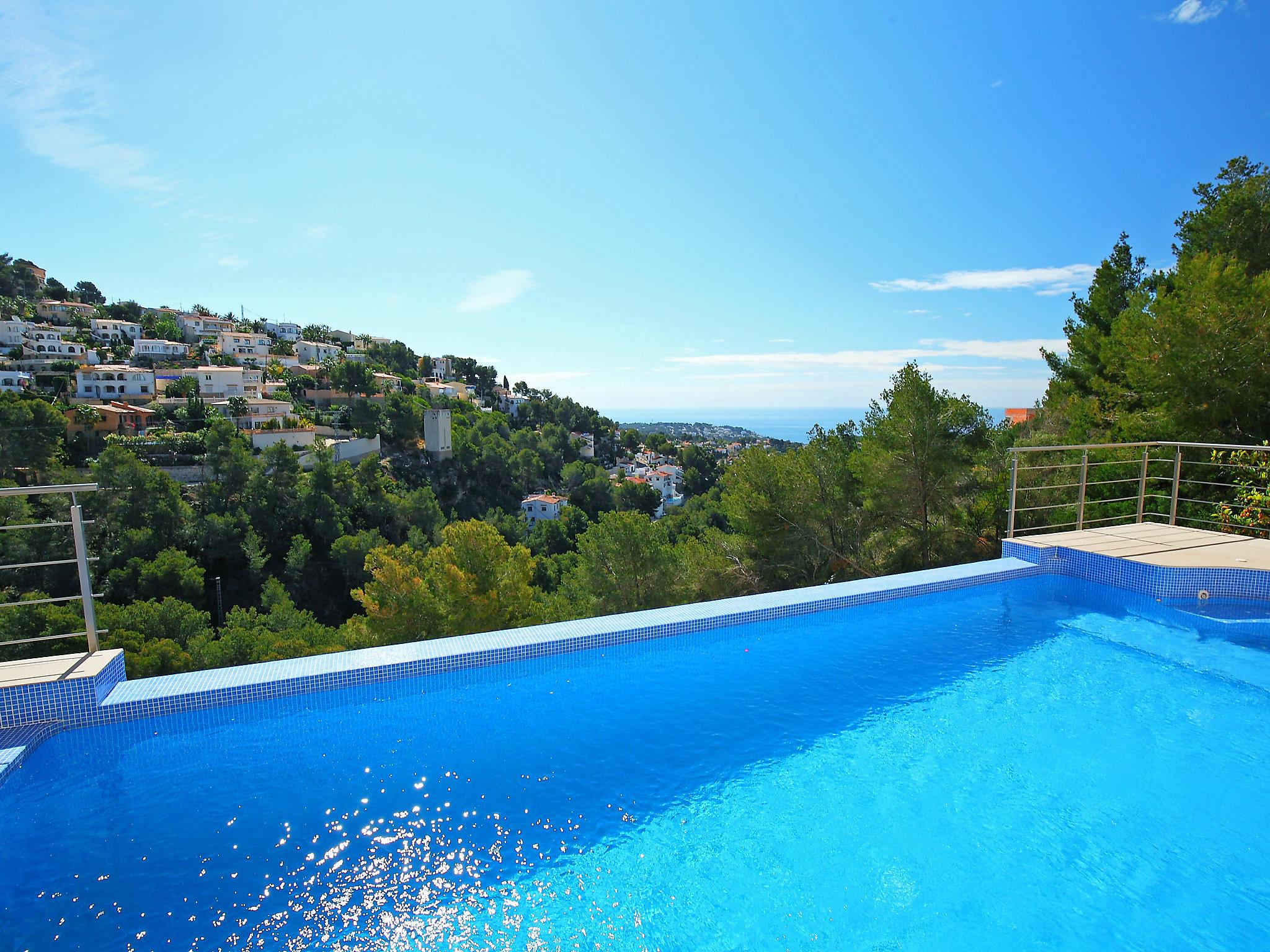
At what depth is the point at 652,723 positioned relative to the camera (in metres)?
3.28

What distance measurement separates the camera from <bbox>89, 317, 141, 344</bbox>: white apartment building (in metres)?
61.1

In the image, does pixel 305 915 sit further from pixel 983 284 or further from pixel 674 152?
pixel 983 284

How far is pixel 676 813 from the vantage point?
8.39ft

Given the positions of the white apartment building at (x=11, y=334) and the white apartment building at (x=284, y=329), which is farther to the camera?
the white apartment building at (x=284, y=329)

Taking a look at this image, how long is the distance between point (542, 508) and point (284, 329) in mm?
58203

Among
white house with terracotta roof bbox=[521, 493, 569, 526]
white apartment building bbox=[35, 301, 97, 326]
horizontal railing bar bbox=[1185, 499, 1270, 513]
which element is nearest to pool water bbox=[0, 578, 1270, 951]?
horizontal railing bar bbox=[1185, 499, 1270, 513]

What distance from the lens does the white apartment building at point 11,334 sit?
5131cm

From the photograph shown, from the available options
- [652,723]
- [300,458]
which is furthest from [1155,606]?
[300,458]

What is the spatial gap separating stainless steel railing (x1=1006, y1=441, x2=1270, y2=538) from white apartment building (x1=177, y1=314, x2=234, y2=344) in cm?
8020

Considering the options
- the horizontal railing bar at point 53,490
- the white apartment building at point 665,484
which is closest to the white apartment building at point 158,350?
the white apartment building at point 665,484

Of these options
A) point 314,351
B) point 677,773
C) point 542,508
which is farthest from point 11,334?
point 677,773

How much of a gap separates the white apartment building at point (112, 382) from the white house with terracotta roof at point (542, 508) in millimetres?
31850

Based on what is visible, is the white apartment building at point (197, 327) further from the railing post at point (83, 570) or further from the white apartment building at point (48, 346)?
the railing post at point (83, 570)

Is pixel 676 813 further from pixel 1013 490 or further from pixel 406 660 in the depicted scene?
pixel 1013 490
